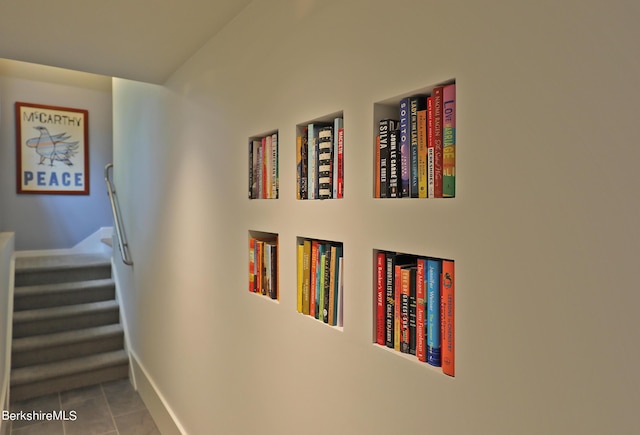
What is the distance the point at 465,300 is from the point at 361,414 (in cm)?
49

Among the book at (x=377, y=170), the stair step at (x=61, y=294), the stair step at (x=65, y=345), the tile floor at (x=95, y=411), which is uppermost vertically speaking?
the book at (x=377, y=170)

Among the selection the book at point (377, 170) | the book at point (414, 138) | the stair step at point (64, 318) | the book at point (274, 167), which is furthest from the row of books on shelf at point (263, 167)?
the stair step at point (64, 318)

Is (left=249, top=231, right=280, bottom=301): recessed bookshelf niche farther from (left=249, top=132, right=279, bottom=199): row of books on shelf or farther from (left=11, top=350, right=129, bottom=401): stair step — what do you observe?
(left=11, top=350, right=129, bottom=401): stair step

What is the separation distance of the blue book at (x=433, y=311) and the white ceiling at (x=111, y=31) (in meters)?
1.36

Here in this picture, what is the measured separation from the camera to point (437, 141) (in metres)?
0.95

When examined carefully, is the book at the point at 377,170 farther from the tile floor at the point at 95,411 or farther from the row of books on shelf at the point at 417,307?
the tile floor at the point at 95,411

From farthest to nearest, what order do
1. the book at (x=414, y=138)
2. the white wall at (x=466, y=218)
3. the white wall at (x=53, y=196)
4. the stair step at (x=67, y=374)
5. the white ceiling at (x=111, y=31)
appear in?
the white wall at (x=53, y=196)
the stair step at (x=67, y=374)
the white ceiling at (x=111, y=31)
the book at (x=414, y=138)
the white wall at (x=466, y=218)

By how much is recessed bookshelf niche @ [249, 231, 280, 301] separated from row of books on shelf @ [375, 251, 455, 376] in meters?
0.59

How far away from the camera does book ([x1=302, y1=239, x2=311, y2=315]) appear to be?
140 centimetres

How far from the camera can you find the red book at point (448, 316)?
2.98 ft

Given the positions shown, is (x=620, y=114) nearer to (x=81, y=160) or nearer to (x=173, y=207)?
(x=173, y=207)

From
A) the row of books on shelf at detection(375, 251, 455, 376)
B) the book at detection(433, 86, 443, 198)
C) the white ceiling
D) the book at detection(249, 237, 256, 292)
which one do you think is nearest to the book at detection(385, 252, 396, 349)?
the row of books on shelf at detection(375, 251, 455, 376)

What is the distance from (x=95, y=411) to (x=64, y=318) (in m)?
1.10

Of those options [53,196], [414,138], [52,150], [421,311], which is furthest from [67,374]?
[414,138]
